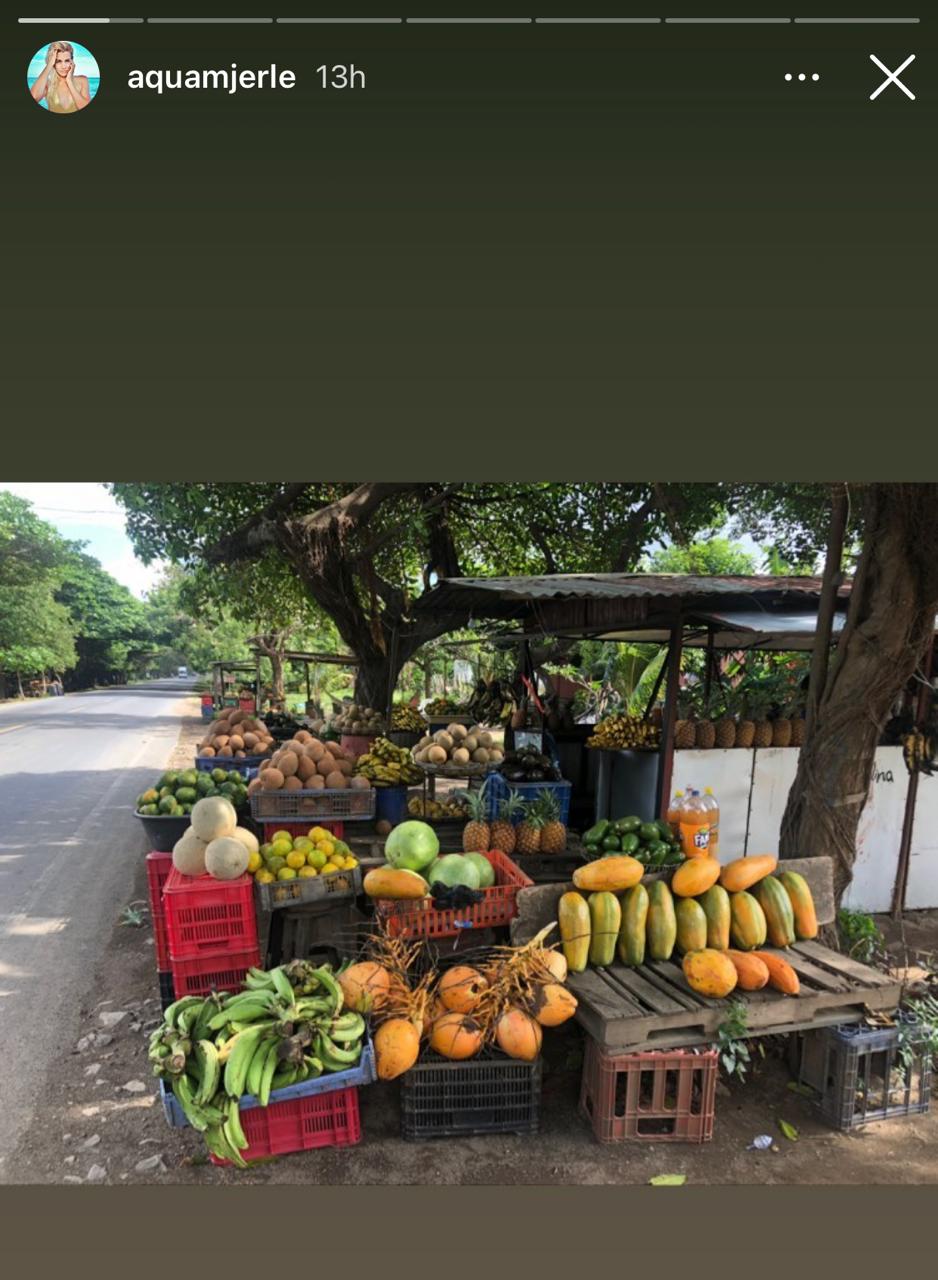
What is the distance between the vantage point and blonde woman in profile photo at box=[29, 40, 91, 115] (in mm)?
1501

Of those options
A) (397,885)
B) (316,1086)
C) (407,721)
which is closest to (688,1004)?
(397,885)

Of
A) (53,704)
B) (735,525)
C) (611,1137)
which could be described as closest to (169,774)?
(611,1137)

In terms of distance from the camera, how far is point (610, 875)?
3711 millimetres

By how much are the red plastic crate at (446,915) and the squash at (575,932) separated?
291 millimetres

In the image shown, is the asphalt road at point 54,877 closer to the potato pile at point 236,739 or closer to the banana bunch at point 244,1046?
the banana bunch at point 244,1046

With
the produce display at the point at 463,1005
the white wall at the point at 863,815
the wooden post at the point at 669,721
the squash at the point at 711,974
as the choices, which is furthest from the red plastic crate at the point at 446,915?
the white wall at the point at 863,815

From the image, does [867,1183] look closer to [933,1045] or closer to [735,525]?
[933,1045]

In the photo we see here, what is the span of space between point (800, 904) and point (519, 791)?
2.35 meters

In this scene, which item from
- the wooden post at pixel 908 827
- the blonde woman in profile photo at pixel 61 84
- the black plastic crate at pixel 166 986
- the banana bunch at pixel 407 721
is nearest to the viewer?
the blonde woman in profile photo at pixel 61 84

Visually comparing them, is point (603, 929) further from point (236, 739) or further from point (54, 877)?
point (54, 877)

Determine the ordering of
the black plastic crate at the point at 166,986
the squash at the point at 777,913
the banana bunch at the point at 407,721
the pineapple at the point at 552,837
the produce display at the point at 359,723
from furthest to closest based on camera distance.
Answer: the banana bunch at the point at 407,721
the produce display at the point at 359,723
the pineapple at the point at 552,837
the black plastic crate at the point at 166,986
the squash at the point at 777,913

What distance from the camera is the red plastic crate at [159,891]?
432 cm

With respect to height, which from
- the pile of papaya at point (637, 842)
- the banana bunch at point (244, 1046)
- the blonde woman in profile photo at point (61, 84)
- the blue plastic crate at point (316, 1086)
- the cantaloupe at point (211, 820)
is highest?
the blonde woman in profile photo at point (61, 84)

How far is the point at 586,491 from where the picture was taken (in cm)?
1122
